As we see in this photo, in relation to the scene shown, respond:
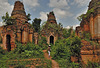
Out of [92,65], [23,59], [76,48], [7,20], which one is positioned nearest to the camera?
[92,65]

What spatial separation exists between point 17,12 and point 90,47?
14559 millimetres

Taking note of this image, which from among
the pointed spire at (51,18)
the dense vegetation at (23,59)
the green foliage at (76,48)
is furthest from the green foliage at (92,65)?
the pointed spire at (51,18)

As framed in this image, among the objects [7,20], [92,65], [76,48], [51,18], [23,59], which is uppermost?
[51,18]

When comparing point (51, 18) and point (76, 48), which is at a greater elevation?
point (51, 18)

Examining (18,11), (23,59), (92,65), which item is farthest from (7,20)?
(92,65)

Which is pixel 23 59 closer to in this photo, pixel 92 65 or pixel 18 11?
pixel 92 65

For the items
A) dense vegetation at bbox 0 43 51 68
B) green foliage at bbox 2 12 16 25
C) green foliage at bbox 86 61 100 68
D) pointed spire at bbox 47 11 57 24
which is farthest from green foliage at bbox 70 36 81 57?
pointed spire at bbox 47 11 57 24

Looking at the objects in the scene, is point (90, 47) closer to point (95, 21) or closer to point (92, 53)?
point (92, 53)

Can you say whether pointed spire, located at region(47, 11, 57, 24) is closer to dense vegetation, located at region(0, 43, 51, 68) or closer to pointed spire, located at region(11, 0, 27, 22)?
pointed spire, located at region(11, 0, 27, 22)

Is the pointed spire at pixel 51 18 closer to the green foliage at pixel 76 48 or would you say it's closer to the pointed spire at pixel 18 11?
the pointed spire at pixel 18 11

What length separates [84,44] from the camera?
21.2 ft

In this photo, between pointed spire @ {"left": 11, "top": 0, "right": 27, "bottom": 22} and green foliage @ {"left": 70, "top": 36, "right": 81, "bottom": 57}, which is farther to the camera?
pointed spire @ {"left": 11, "top": 0, "right": 27, "bottom": 22}

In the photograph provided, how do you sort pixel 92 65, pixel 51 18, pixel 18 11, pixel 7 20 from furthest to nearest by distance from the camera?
pixel 51 18, pixel 18 11, pixel 7 20, pixel 92 65

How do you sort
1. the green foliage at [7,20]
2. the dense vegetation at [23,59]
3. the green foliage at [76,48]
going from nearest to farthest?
the green foliage at [76,48] < the dense vegetation at [23,59] < the green foliage at [7,20]
